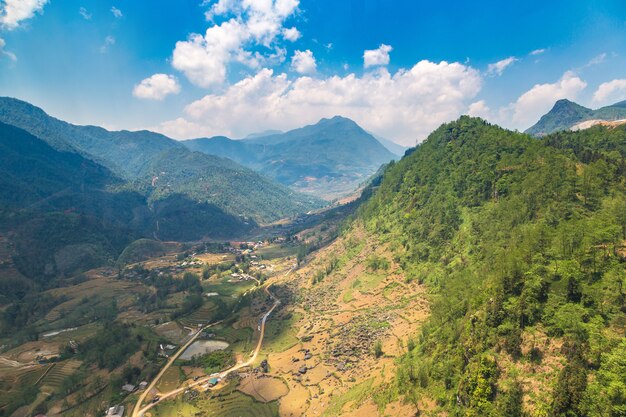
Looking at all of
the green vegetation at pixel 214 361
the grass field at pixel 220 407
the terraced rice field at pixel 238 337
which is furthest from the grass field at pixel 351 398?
the terraced rice field at pixel 238 337

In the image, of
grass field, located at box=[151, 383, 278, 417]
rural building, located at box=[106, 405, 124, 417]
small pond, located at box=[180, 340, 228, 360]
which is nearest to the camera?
grass field, located at box=[151, 383, 278, 417]

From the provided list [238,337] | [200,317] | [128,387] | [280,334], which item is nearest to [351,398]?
[280,334]

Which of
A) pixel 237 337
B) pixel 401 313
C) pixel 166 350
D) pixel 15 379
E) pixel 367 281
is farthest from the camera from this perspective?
pixel 367 281

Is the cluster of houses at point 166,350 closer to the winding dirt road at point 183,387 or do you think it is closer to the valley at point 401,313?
the valley at point 401,313

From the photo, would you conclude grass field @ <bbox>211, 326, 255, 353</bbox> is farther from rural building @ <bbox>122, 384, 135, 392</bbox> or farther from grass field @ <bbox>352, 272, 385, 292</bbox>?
grass field @ <bbox>352, 272, 385, 292</bbox>

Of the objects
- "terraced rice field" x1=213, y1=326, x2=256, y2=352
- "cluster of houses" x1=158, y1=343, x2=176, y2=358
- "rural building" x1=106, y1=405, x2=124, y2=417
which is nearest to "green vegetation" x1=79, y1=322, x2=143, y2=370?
"cluster of houses" x1=158, y1=343, x2=176, y2=358

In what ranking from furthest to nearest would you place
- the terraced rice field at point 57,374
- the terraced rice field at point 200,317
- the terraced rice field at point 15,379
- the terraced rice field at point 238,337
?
the terraced rice field at point 200,317 → the terraced rice field at point 238,337 → the terraced rice field at point 57,374 → the terraced rice field at point 15,379

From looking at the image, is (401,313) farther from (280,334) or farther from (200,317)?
(200,317)

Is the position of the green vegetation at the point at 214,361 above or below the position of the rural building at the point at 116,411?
above
